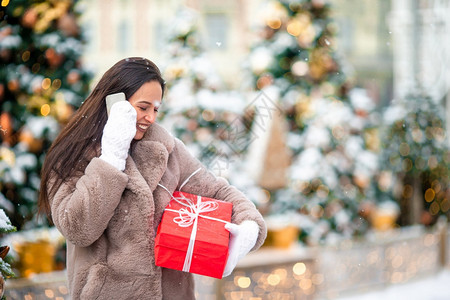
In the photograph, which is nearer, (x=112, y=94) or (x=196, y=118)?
(x=112, y=94)

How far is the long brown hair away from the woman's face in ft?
0.06

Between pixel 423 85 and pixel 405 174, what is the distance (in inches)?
53.8

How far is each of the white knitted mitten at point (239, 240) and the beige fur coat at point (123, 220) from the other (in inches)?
2.5

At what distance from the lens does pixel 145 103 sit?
1824 millimetres

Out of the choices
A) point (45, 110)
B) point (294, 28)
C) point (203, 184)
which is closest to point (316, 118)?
point (294, 28)

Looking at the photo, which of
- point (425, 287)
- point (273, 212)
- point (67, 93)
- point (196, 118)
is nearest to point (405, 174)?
point (425, 287)

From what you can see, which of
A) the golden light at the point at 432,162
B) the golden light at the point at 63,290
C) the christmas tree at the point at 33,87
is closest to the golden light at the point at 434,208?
the golden light at the point at 432,162

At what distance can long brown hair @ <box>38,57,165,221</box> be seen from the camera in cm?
181

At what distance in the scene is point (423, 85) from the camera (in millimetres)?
7855

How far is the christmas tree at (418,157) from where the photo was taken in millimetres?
7434

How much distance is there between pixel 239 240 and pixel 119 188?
44 centimetres

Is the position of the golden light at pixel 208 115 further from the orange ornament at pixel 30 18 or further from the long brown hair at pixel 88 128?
the long brown hair at pixel 88 128

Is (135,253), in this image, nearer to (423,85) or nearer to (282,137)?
(282,137)

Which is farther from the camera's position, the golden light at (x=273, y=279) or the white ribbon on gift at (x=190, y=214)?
the golden light at (x=273, y=279)
